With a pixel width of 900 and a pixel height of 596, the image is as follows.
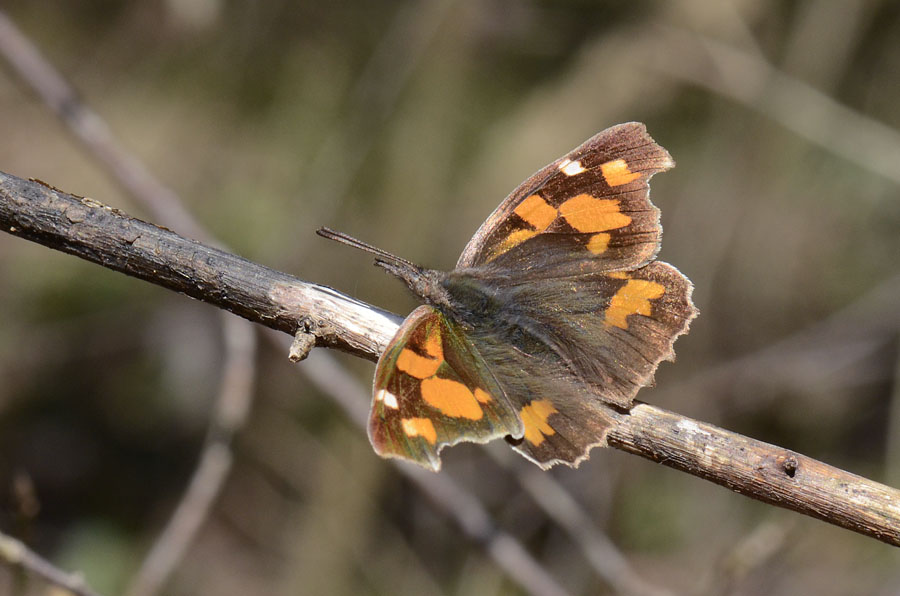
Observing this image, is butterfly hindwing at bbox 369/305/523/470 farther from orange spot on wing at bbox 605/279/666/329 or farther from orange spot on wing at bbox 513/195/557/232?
orange spot on wing at bbox 513/195/557/232

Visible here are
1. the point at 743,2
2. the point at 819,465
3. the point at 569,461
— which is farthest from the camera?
the point at 743,2

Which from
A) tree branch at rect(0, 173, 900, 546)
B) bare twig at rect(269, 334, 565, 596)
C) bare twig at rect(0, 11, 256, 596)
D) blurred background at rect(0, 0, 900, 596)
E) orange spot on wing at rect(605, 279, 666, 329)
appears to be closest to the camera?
tree branch at rect(0, 173, 900, 546)

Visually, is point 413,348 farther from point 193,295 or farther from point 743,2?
point 743,2

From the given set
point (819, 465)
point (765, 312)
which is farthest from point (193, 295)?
point (765, 312)

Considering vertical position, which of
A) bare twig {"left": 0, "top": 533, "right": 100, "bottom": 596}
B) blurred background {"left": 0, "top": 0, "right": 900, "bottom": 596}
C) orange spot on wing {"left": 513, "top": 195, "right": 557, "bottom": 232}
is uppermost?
blurred background {"left": 0, "top": 0, "right": 900, "bottom": 596}

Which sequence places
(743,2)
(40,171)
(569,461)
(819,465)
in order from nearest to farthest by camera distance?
1. (819,465)
2. (569,461)
3. (743,2)
4. (40,171)

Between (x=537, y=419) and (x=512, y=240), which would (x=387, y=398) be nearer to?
(x=537, y=419)

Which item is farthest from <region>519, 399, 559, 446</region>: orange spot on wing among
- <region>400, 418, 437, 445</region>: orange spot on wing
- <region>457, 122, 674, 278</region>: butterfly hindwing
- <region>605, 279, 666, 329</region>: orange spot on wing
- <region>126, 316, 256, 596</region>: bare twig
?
<region>126, 316, 256, 596</region>: bare twig
